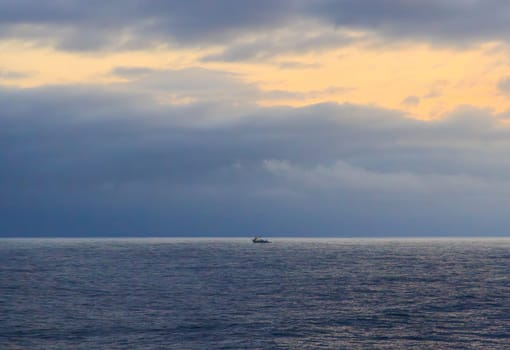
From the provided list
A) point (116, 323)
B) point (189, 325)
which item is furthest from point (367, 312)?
point (116, 323)

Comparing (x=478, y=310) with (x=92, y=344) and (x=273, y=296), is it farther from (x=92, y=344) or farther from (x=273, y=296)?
(x=92, y=344)

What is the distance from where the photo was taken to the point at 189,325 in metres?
73.4

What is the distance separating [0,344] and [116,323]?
46.7 ft

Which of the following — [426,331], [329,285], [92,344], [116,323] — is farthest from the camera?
[329,285]

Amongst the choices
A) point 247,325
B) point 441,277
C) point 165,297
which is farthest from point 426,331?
point 441,277

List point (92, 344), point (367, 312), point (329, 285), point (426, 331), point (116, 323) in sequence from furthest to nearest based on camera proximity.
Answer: point (329, 285) → point (367, 312) → point (116, 323) → point (426, 331) → point (92, 344)

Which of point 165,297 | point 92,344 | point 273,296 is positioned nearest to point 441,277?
point 273,296

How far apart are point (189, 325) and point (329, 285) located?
164 feet

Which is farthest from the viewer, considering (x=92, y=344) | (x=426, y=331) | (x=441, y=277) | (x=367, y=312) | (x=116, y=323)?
(x=441, y=277)

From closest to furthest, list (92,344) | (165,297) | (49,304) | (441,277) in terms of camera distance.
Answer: (92,344) < (49,304) < (165,297) < (441,277)

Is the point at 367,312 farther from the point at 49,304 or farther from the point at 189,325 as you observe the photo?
the point at 49,304

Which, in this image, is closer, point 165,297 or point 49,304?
point 49,304

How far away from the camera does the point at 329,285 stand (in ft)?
389

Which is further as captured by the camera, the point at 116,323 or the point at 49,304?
the point at 49,304
